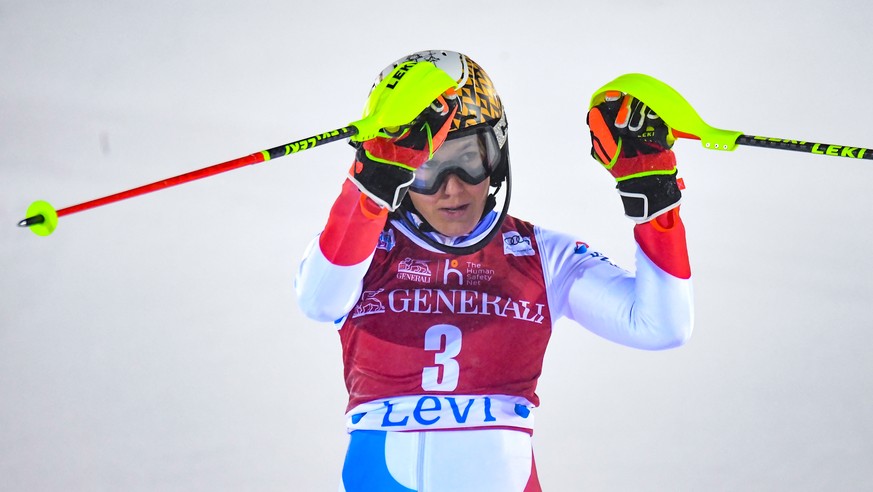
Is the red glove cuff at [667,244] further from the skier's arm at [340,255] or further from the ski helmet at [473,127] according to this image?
the skier's arm at [340,255]

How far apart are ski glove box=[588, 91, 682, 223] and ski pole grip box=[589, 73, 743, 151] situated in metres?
0.05

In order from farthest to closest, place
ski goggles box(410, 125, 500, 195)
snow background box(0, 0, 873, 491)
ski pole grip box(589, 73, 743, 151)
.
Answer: snow background box(0, 0, 873, 491), ski goggles box(410, 125, 500, 195), ski pole grip box(589, 73, 743, 151)

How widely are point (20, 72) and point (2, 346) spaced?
1.01 metres

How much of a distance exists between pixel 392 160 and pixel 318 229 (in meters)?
1.76

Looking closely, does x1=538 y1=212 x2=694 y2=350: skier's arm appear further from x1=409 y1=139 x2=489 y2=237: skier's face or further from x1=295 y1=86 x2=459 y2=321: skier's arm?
x1=295 y1=86 x2=459 y2=321: skier's arm

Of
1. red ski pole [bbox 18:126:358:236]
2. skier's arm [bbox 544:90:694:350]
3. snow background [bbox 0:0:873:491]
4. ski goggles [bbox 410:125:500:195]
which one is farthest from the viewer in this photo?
snow background [bbox 0:0:873:491]

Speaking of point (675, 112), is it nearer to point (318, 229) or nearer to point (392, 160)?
→ point (392, 160)

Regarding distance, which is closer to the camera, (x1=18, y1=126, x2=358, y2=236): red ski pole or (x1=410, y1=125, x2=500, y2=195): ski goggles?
(x1=18, y1=126, x2=358, y2=236): red ski pole

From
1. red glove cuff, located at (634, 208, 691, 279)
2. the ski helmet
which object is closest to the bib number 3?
the ski helmet

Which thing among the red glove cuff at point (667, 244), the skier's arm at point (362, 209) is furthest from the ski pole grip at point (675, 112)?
the skier's arm at point (362, 209)

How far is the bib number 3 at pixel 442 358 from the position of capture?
2.02 m

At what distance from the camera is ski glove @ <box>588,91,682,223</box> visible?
191 centimetres

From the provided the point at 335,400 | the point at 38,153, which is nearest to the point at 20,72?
the point at 38,153

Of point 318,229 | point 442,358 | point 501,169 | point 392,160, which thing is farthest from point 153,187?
point 318,229
